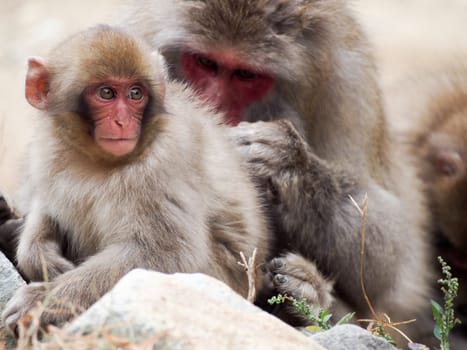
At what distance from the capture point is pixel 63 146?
482 centimetres

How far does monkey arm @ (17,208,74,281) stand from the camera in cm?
506

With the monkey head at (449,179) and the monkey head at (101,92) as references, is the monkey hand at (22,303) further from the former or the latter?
the monkey head at (449,179)

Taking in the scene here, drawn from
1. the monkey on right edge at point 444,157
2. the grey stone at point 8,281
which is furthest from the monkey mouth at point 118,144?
the monkey on right edge at point 444,157

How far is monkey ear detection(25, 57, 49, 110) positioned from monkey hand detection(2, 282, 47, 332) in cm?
82

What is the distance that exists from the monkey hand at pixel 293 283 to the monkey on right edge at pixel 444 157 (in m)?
1.65

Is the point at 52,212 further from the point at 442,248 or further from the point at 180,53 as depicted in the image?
the point at 442,248

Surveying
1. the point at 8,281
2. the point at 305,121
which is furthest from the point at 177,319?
the point at 305,121

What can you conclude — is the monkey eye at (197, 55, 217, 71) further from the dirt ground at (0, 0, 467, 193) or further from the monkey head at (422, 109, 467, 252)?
the dirt ground at (0, 0, 467, 193)

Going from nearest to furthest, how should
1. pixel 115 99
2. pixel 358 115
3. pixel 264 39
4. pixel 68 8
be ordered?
pixel 115 99 < pixel 264 39 < pixel 358 115 < pixel 68 8

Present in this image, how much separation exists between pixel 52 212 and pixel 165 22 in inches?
58.6

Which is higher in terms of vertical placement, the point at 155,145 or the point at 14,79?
the point at 155,145

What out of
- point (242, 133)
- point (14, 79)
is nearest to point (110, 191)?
point (242, 133)

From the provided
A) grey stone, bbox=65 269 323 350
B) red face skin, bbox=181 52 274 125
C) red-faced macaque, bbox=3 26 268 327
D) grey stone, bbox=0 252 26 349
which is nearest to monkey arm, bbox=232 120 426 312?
red face skin, bbox=181 52 274 125

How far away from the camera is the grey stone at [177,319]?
3793 millimetres
